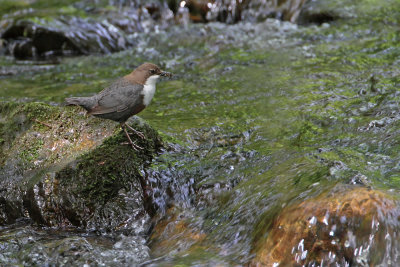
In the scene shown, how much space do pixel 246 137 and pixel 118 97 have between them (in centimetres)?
140

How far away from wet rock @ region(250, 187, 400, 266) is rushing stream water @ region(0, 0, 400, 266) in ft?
0.04

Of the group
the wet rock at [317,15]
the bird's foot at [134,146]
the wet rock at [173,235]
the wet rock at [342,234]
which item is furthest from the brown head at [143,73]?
the wet rock at [317,15]

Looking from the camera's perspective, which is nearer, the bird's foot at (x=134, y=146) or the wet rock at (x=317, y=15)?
the bird's foot at (x=134, y=146)

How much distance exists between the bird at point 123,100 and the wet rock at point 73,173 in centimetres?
18

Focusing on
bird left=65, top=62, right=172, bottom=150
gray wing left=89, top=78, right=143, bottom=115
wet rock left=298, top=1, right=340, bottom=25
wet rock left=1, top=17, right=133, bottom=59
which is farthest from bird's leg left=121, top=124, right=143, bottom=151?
wet rock left=298, top=1, right=340, bottom=25

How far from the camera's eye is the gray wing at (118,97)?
391 cm

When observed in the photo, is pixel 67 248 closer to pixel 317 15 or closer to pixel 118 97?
pixel 118 97

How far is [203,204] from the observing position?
3.86 metres

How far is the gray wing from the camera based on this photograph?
3.91 m

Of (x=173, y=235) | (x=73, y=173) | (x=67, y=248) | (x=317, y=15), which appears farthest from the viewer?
(x=317, y=15)

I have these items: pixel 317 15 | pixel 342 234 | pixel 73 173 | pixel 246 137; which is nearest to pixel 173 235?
pixel 73 173

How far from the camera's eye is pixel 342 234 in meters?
2.91

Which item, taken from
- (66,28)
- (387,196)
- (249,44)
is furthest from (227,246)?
(66,28)

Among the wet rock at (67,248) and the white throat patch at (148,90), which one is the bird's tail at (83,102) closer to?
the white throat patch at (148,90)
